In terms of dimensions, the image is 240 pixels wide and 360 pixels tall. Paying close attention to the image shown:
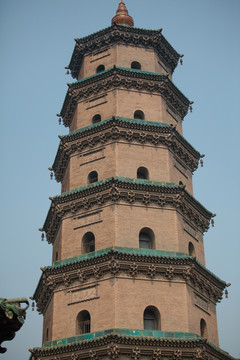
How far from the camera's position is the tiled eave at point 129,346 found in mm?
22703

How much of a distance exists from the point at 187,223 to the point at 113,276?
527cm

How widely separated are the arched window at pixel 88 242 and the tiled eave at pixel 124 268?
3.21 feet

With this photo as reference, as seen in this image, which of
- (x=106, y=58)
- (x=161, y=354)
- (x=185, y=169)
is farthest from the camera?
(x=106, y=58)

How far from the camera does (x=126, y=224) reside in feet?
86.1

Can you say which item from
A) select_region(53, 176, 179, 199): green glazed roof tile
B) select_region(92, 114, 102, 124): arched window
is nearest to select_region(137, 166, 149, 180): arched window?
select_region(53, 176, 179, 199): green glazed roof tile

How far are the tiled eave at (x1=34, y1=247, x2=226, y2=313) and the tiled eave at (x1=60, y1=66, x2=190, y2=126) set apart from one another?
9.39 metres

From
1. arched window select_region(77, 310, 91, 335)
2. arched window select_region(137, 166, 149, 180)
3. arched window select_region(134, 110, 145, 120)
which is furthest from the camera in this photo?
arched window select_region(134, 110, 145, 120)

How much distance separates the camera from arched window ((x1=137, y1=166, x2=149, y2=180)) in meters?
28.4

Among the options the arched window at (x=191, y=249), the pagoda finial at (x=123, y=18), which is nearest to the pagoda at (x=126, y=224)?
the arched window at (x=191, y=249)

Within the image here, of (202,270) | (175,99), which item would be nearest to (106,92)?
(175,99)

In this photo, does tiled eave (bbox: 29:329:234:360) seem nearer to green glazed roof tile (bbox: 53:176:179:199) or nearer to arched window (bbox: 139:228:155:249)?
arched window (bbox: 139:228:155:249)

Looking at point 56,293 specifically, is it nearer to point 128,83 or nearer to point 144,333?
point 144,333

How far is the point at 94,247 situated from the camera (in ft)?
87.6

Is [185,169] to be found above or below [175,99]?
below
